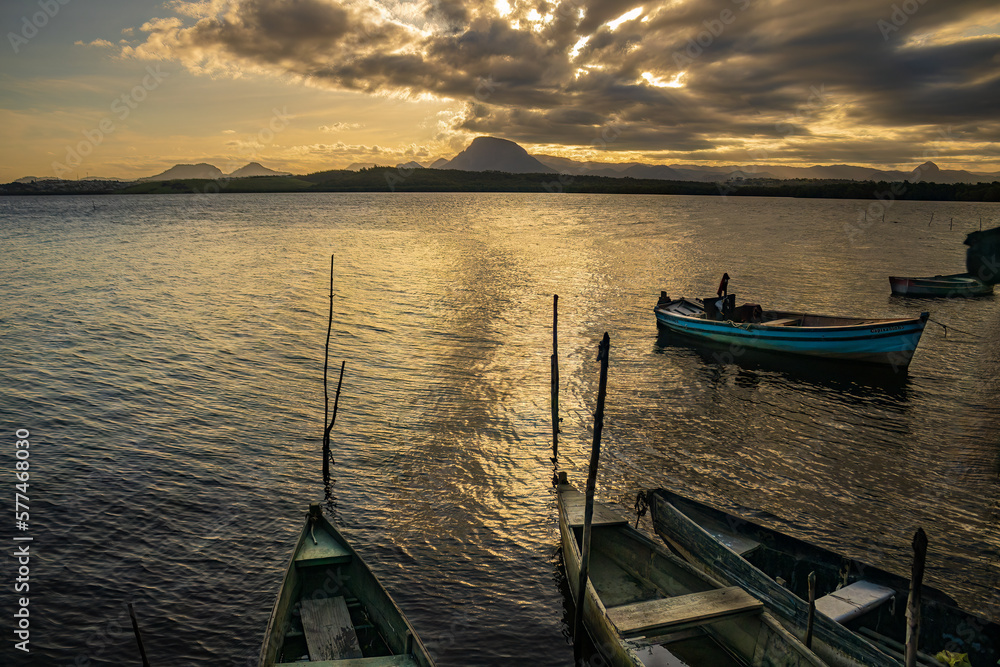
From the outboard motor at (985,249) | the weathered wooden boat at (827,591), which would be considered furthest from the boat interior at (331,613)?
the outboard motor at (985,249)

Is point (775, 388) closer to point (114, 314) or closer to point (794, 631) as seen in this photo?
point (794, 631)

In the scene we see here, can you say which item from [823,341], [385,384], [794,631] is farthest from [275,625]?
[823,341]

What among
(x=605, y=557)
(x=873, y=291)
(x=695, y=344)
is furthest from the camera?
(x=873, y=291)

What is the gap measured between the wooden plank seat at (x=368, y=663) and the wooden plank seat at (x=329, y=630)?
2.23 feet

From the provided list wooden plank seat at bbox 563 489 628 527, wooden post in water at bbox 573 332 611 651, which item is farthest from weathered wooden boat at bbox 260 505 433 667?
wooden plank seat at bbox 563 489 628 527

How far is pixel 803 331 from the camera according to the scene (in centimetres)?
2827

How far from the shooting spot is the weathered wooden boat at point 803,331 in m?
26.6

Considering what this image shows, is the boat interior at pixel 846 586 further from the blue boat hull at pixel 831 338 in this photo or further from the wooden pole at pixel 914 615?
the blue boat hull at pixel 831 338

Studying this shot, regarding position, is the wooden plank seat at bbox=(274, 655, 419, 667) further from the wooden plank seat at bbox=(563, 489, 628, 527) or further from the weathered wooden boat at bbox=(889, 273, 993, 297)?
the weathered wooden boat at bbox=(889, 273, 993, 297)

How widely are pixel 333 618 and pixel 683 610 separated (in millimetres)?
5960

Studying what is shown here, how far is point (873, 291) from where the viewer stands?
48.7 m

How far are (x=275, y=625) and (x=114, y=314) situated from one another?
34.8 metres

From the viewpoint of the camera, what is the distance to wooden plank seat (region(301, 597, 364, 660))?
935 cm

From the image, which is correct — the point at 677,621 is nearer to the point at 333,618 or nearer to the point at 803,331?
the point at 333,618
